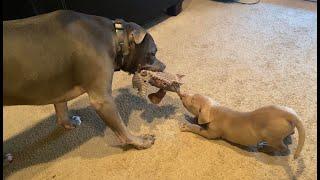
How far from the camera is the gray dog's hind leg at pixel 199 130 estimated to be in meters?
1.57

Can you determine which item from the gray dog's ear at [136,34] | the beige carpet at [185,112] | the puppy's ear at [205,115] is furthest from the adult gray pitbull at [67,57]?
the puppy's ear at [205,115]

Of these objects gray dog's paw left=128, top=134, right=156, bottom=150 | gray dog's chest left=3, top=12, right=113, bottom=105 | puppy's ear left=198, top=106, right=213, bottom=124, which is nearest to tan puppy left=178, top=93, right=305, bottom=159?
puppy's ear left=198, top=106, right=213, bottom=124

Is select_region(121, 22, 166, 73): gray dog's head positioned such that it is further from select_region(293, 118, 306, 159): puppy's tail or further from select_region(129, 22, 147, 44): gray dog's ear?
select_region(293, 118, 306, 159): puppy's tail

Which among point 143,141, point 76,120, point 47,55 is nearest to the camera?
point 47,55

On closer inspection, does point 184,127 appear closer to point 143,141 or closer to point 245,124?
point 143,141

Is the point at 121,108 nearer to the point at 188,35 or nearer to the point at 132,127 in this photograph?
the point at 132,127

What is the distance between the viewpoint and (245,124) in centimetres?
146

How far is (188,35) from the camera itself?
241cm

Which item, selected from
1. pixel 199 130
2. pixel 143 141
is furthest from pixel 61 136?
pixel 199 130

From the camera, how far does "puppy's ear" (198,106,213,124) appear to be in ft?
5.04

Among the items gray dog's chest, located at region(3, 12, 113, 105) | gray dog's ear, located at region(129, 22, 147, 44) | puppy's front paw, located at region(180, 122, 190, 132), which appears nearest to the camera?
gray dog's chest, located at region(3, 12, 113, 105)

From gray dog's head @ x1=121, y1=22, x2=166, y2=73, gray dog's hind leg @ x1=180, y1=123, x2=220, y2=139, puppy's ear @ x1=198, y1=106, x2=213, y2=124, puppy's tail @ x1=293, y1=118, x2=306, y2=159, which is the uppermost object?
gray dog's head @ x1=121, y1=22, x2=166, y2=73

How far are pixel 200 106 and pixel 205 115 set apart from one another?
0.16 feet

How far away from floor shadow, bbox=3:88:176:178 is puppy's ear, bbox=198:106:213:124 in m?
0.24
